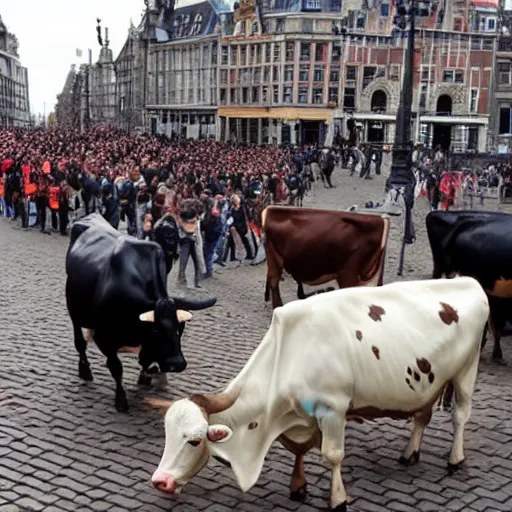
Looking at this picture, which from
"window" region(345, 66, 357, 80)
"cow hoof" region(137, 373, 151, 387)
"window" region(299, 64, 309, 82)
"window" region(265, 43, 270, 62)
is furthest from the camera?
"window" region(265, 43, 270, 62)

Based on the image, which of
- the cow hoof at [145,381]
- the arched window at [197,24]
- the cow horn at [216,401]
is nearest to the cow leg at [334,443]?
the cow horn at [216,401]

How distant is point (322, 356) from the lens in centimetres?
595

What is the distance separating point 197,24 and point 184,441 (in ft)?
236

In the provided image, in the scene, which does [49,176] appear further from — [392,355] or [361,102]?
[361,102]

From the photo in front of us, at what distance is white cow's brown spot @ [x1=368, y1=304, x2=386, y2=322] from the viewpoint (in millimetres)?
6320

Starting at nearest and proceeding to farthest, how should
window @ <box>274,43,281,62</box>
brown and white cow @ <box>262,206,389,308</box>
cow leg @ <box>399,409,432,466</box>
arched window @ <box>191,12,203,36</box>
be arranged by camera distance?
cow leg @ <box>399,409,432,466</box>
brown and white cow @ <box>262,206,389,308</box>
window @ <box>274,43,281,62</box>
arched window @ <box>191,12,203,36</box>

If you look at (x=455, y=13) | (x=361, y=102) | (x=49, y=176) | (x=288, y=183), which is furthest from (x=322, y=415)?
(x=455, y=13)

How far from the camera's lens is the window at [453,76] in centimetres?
6047

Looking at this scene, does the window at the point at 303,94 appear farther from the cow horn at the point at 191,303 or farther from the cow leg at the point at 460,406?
the cow leg at the point at 460,406

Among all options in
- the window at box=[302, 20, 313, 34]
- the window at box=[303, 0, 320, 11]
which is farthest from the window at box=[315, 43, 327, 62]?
the window at box=[303, 0, 320, 11]

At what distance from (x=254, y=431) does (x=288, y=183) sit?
18703 mm

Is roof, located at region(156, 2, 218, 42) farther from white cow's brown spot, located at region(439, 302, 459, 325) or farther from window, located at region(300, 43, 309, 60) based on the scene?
white cow's brown spot, located at region(439, 302, 459, 325)

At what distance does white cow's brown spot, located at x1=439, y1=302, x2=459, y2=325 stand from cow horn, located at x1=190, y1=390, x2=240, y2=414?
6.23 feet

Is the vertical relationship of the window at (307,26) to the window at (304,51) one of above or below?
above
